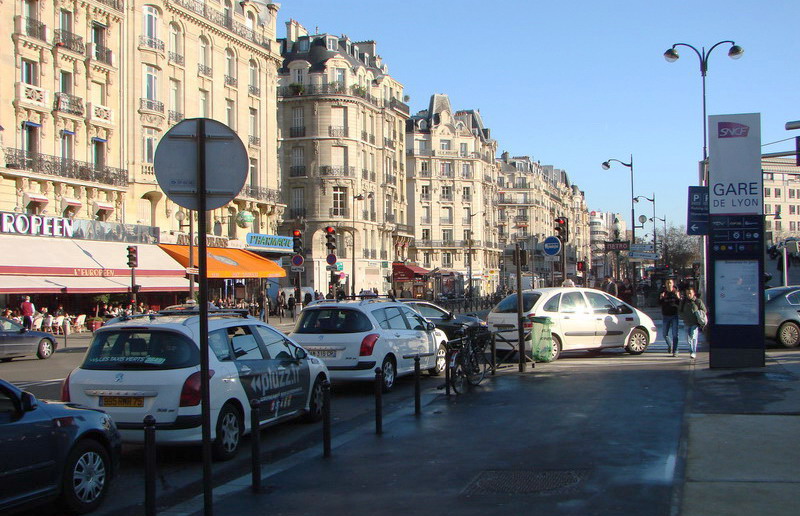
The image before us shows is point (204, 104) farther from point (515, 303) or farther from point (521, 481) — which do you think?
point (521, 481)

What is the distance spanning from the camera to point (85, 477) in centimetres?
674

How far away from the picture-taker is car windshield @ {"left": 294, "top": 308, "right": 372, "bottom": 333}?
1377cm

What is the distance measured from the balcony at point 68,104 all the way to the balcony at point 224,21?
9.08 meters

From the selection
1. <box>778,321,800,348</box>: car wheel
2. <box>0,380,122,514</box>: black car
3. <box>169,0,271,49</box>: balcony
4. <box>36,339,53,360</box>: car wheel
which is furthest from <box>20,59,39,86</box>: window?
<box>0,380,122,514</box>: black car

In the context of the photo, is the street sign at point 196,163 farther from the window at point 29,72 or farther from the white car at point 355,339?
→ the window at point 29,72

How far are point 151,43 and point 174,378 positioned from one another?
1415 inches

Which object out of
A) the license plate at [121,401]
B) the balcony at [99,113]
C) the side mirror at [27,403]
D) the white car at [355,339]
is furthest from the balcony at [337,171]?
the side mirror at [27,403]

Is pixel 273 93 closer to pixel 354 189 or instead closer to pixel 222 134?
pixel 354 189

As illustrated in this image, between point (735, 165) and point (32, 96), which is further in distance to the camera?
point (32, 96)

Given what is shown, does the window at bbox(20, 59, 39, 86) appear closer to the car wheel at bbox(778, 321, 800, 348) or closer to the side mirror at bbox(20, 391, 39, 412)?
the car wheel at bbox(778, 321, 800, 348)

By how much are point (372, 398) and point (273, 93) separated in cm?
4103

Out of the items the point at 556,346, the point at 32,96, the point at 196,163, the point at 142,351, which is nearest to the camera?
the point at 196,163

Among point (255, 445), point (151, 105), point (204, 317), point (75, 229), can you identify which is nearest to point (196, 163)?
point (204, 317)

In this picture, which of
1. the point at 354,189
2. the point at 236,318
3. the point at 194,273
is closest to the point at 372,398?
the point at 236,318
